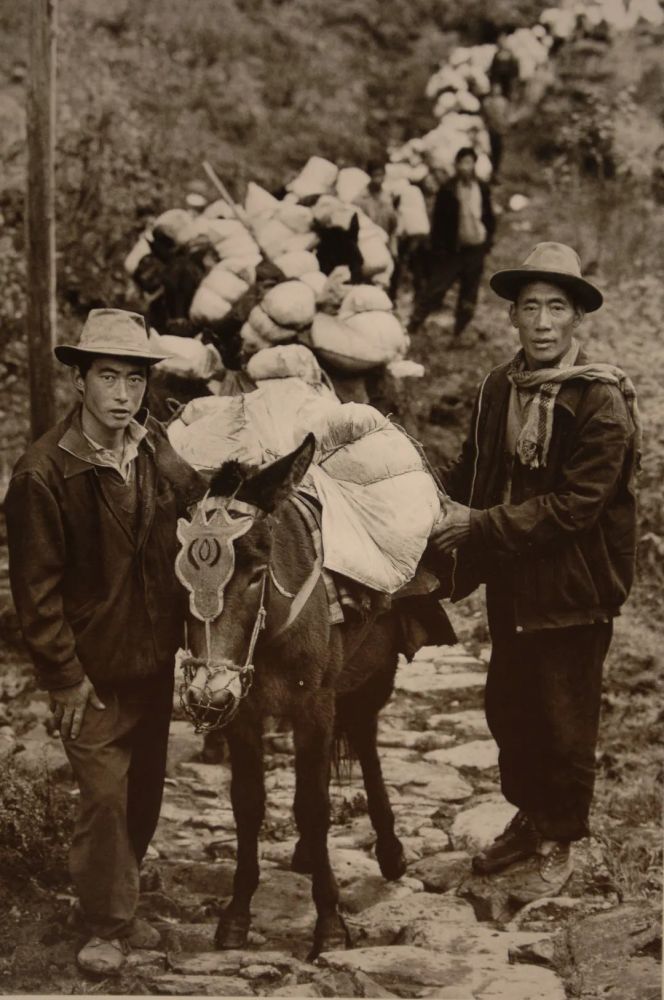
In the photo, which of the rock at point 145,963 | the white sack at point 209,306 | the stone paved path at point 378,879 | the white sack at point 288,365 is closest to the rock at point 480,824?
the stone paved path at point 378,879

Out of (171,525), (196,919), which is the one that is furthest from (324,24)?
(196,919)

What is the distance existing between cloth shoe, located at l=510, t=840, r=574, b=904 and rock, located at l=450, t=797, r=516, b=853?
0.50 ft

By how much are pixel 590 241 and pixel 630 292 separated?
10.1 inches

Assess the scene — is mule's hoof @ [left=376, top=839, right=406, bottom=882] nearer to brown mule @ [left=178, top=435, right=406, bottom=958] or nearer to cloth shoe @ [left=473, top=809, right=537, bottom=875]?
brown mule @ [left=178, top=435, right=406, bottom=958]

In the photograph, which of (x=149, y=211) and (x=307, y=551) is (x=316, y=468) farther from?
(x=149, y=211)

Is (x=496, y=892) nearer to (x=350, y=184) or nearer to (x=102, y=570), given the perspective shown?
(x=102, y=570)

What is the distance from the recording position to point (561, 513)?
11.2 feet

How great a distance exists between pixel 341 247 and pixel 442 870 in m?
2.21

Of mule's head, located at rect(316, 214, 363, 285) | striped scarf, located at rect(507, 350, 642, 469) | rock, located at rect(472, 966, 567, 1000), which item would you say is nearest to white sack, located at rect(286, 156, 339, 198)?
mule's head, located at rect(316, 214, 363, 285)

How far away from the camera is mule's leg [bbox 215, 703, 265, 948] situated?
11.4 feet

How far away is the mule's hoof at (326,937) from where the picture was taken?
349 cm

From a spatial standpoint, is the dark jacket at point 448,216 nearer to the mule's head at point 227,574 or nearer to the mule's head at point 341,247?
the mule's head at point 341,247

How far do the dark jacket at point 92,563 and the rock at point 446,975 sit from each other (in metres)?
1.05

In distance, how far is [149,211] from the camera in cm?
470
